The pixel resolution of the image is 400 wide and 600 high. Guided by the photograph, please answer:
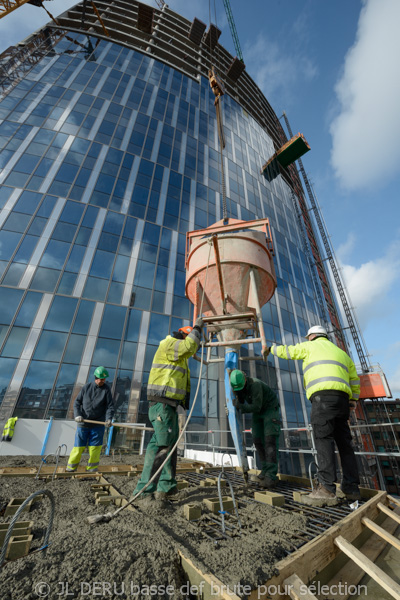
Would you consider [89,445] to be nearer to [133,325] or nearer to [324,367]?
[324,367]

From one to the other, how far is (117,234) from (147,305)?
15.3 feet

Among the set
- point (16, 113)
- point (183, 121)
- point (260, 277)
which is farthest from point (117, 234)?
point (183, 121)

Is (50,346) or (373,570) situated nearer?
(373,570)

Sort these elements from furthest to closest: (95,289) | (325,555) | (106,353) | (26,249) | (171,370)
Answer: (95,289)
(26,249)
(106,353)
(171,370)
(325,555)

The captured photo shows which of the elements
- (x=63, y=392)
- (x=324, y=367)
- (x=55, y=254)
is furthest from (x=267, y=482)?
(x=55, y=254)

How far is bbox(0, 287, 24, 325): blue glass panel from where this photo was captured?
36.9ft

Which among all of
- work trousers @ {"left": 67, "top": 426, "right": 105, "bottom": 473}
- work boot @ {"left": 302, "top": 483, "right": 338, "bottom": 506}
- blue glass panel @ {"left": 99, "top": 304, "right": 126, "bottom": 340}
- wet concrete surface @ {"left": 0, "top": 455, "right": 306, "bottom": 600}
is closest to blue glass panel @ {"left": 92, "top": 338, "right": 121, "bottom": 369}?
blue glass panel @ {"left": 99, "top": 304, "right": 126, "bottom": 340}

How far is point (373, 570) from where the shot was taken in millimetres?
1559

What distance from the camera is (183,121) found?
2248 centimetres

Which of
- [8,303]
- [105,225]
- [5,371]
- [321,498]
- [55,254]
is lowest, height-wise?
[321,498]

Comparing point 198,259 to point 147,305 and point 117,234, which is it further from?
point 117,234

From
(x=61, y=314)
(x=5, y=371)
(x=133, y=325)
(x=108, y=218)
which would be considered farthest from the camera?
(x=108, y=218)

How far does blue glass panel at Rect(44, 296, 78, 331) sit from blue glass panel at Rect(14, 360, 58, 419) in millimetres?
1699

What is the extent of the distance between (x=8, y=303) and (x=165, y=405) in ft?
38.5
